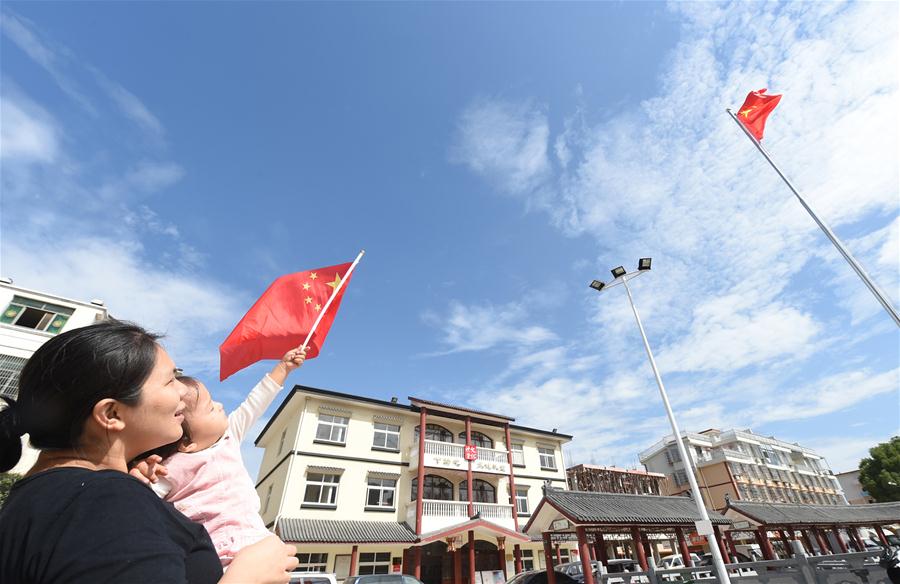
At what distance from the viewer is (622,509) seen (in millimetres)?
14016

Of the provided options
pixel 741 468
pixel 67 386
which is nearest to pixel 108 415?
pixel 67 386

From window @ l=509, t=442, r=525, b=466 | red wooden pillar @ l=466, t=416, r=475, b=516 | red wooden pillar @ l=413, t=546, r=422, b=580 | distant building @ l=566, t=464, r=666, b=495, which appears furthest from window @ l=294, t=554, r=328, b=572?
distant building @ l=566, t=464, r=666, b=495

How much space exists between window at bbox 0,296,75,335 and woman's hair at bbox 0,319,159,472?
25239mm

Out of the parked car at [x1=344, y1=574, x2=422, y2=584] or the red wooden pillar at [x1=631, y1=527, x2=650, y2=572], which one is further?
the red wooden pillar at [x1=631, y1=527, x2=650, y2=572]

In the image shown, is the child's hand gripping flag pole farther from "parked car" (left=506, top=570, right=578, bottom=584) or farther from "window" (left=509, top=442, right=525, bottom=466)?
"window" (left=509, top=442, right=525, bottom=466)

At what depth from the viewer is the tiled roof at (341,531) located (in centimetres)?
1517

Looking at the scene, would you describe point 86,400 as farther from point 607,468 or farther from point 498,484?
point 607,468

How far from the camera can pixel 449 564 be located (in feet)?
60.1

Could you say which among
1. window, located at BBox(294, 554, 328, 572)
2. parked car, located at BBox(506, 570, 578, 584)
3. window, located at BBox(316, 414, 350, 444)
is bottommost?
parked car, located at BBox(506, 570, 578, 584)

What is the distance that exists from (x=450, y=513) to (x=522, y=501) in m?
5.84

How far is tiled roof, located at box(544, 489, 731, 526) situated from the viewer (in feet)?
40.1

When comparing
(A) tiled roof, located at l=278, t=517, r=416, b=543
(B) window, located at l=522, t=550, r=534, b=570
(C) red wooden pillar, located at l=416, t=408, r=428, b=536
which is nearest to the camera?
(A) tiled roof, located at l=278, t=517, r=416, b=543

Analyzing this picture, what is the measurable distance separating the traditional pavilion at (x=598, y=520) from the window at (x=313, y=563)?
8.44 meters

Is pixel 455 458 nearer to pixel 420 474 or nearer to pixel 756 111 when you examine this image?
pixel 420 474
